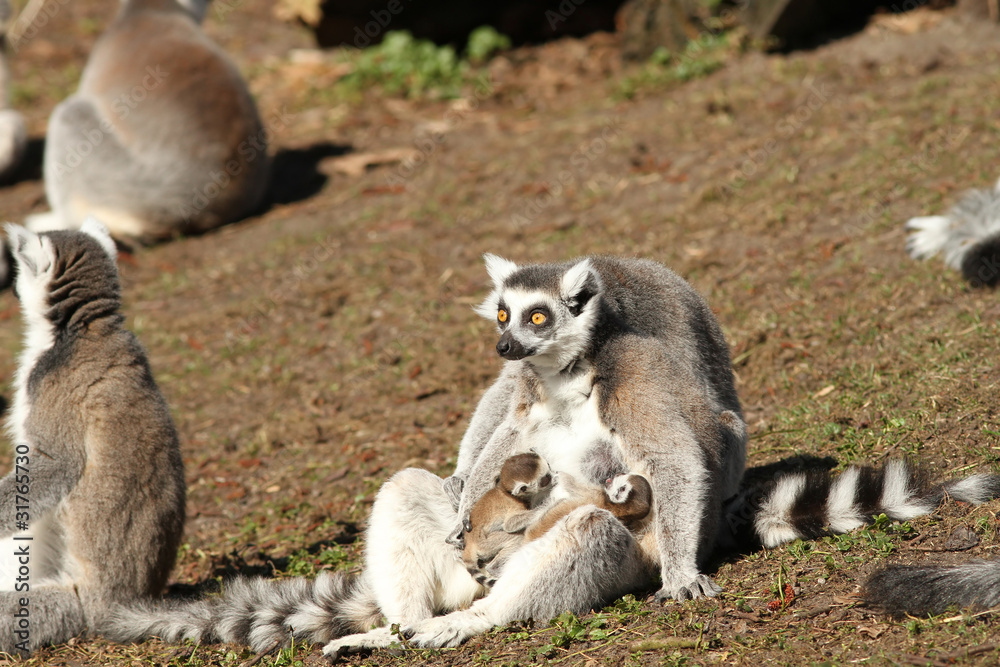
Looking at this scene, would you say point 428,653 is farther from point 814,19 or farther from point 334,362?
point 814,19

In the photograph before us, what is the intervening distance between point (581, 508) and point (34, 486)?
8.35ft

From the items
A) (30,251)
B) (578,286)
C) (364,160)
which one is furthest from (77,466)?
(364,160)

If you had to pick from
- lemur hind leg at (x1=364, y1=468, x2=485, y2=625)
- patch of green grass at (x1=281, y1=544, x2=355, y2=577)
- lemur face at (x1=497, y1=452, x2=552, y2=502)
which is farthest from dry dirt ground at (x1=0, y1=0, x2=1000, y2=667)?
lemur face at (x1=497, y1=452, x2=552, y2=502)

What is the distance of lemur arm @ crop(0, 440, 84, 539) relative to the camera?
14.0 feet

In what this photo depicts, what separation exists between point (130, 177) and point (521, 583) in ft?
26.9

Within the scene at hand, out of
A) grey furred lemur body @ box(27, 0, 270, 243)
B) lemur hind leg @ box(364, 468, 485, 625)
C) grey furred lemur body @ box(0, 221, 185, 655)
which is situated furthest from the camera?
grey furred lemur body @ box(27, 0, 270, 243)

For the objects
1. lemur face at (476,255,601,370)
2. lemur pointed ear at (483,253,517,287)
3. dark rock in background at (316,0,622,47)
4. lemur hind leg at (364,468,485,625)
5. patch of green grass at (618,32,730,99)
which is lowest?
lemur hind leg at (364,468,485,625)

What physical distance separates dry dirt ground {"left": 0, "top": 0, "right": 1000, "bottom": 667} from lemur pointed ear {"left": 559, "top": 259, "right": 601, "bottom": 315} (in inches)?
52.0

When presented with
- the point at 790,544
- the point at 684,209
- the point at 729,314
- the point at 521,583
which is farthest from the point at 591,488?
the point at 684,209

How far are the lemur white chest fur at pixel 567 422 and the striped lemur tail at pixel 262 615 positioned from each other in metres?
1.06

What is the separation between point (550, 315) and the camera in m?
4.01

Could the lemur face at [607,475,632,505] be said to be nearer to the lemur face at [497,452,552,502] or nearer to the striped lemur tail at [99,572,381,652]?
the lemur face at [497,452,552,502]

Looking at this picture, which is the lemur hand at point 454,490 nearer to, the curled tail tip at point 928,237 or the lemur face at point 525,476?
the lemur face at point 525,476

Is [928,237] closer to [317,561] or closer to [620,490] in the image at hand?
[620,490]
